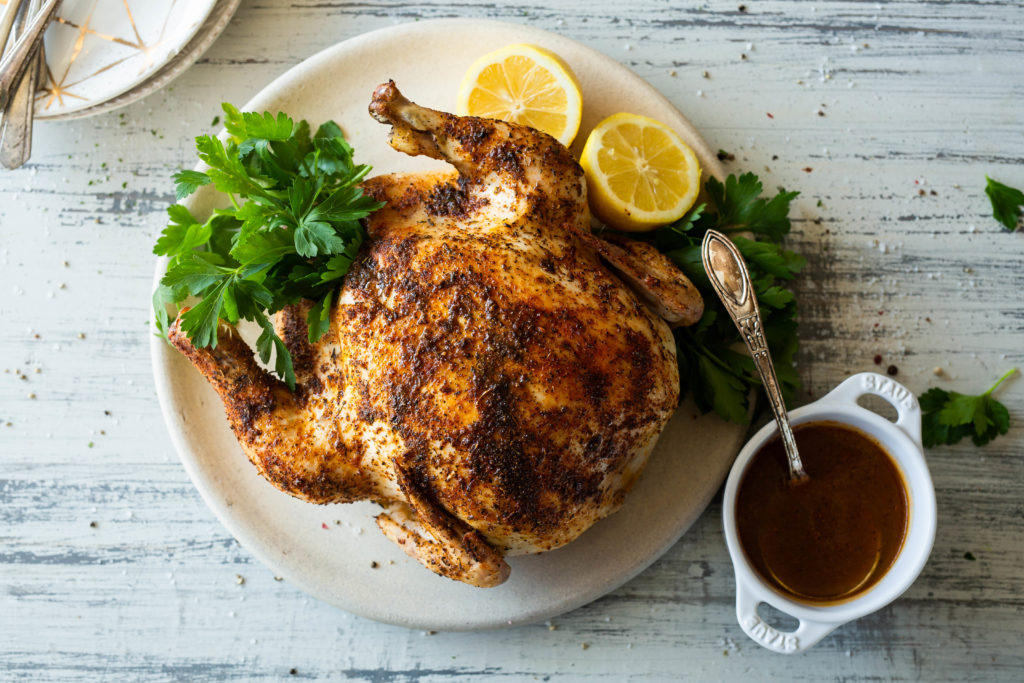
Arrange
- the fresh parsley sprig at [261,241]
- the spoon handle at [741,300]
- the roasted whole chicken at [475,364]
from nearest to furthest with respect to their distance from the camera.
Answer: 1. the roasted whole chicken at [475,364]
2. the fresh parsley sprig at [261,241]
3. the spoon handle at [741,300]

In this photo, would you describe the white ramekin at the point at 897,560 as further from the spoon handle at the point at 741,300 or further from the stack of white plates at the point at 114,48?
the stack of white plates at the point at 114,48

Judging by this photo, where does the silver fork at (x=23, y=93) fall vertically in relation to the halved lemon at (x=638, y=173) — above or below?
below

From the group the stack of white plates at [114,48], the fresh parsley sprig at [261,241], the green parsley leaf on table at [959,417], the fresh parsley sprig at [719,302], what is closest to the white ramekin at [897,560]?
the fresh parsley sprig at [719,302]

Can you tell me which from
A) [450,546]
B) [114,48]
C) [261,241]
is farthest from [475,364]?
[114,48]

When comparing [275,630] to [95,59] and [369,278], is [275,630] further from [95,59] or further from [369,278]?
[95,59]

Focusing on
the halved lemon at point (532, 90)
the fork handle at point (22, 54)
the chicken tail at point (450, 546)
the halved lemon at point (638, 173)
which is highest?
the halved lemon at point (532, 90)

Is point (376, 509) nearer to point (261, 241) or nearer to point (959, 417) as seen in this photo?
point (261, 241)

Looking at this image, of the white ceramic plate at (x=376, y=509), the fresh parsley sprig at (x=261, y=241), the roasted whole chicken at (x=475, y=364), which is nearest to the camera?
the roasted whole chicken at (x=475, y=364)
